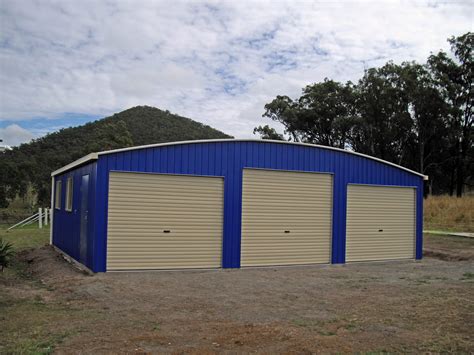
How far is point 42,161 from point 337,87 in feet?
95.6

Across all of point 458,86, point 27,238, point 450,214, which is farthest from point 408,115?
point 27,238

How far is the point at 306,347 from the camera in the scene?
18.5 feet

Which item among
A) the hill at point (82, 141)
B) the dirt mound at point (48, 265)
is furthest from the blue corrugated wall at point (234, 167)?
the hill at point (82, 141)

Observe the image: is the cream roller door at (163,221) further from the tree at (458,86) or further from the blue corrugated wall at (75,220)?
the tree at (458,86)

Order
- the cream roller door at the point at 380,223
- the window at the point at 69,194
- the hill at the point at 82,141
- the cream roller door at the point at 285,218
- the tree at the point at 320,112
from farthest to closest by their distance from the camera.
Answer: the tree at the point at 320,112, the hill at the point at 82,141, the window at the point at 69,194, the cream roller door at the point at 380,223, the cream roller door at the point at 285,218

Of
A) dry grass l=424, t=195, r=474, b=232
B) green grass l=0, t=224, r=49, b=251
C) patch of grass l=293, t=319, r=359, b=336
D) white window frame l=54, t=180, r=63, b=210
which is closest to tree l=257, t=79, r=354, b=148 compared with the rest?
dry grass l=424, t=195, r=474, b=232

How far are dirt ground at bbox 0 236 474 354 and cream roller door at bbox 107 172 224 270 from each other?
0.42 m

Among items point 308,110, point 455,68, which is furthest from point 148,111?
point 455,68

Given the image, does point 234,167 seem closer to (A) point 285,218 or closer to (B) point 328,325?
(A) point 285,218

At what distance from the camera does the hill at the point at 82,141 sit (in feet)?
126

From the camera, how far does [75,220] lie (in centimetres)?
1338

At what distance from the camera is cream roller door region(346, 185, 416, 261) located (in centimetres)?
1435

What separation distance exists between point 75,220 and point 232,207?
4.47 metres

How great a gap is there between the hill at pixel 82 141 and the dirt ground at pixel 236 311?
1114 inches
